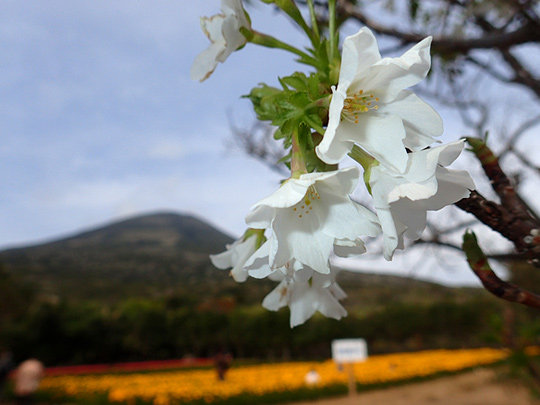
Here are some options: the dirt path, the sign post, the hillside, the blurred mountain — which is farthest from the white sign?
the blurred mountain

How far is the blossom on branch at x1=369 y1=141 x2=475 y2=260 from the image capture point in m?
0.65

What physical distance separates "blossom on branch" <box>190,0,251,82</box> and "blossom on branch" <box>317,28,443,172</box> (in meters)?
0.34

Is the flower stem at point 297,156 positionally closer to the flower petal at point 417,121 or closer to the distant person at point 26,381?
the flower petal at point 417,121

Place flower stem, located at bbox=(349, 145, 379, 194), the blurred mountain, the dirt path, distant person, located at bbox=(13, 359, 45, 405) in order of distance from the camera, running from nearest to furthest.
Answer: flower stem, located at bbox=(349, 145, 379, 194)
distant person, located at bbox=(13, 359, 45, 405)
the dirt path
the blurred mountain

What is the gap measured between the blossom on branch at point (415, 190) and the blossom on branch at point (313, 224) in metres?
0.04

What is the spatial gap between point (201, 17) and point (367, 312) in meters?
27.5

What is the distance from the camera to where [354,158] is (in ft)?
2.70

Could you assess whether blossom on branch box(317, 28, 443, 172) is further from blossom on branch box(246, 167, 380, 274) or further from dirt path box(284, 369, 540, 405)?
dirt path box(284, 369, 540, 405)

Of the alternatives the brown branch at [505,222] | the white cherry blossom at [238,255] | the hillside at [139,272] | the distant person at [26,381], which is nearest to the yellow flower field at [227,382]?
the distant person at [26,381]

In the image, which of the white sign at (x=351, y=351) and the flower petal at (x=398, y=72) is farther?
the white sign at (x=351, y=351)

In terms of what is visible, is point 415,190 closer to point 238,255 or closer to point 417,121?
point 417,121

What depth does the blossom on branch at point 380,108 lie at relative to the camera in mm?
646

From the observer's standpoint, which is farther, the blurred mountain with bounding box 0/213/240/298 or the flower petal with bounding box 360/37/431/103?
the blurred mountain with bounding box 0/213/240/298

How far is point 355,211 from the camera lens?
2.31ft
